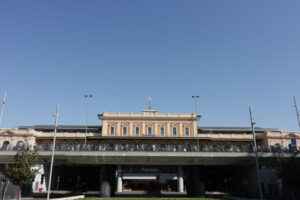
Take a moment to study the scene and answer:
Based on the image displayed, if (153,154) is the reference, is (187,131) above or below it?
above

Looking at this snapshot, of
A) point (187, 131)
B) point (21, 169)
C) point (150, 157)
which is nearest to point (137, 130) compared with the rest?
point (187, 131)

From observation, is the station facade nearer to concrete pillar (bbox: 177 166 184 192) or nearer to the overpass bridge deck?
concrete pillar (bbox: 177 166 184 192)

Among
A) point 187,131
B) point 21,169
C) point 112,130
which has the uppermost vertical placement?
point 112,130

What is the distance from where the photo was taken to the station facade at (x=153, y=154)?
36438mm

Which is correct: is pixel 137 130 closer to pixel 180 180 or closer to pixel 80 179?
pixel 180 180

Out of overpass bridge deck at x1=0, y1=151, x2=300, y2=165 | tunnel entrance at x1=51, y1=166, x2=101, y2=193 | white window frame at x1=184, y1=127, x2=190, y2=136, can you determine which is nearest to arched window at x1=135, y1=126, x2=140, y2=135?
white window frame at x1=184, y1=127, x2=190, y2=136

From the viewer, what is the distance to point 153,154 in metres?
36.2

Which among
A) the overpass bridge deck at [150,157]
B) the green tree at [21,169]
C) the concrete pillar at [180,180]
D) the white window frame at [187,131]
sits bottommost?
the concrete pillar at [180,180]

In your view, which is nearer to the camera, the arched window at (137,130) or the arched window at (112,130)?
the arched window at (112,130)

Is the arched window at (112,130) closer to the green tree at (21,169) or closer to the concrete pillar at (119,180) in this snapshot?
the concrete pillar at (119,180)

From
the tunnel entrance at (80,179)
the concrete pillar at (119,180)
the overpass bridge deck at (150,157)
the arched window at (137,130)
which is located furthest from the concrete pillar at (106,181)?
the tunnel entrance at (80,179)

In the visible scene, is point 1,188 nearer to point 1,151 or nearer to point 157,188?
point 1,151

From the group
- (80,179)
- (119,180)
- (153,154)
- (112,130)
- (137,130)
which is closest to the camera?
(153,154)

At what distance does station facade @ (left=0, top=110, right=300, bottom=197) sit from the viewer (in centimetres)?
3644
